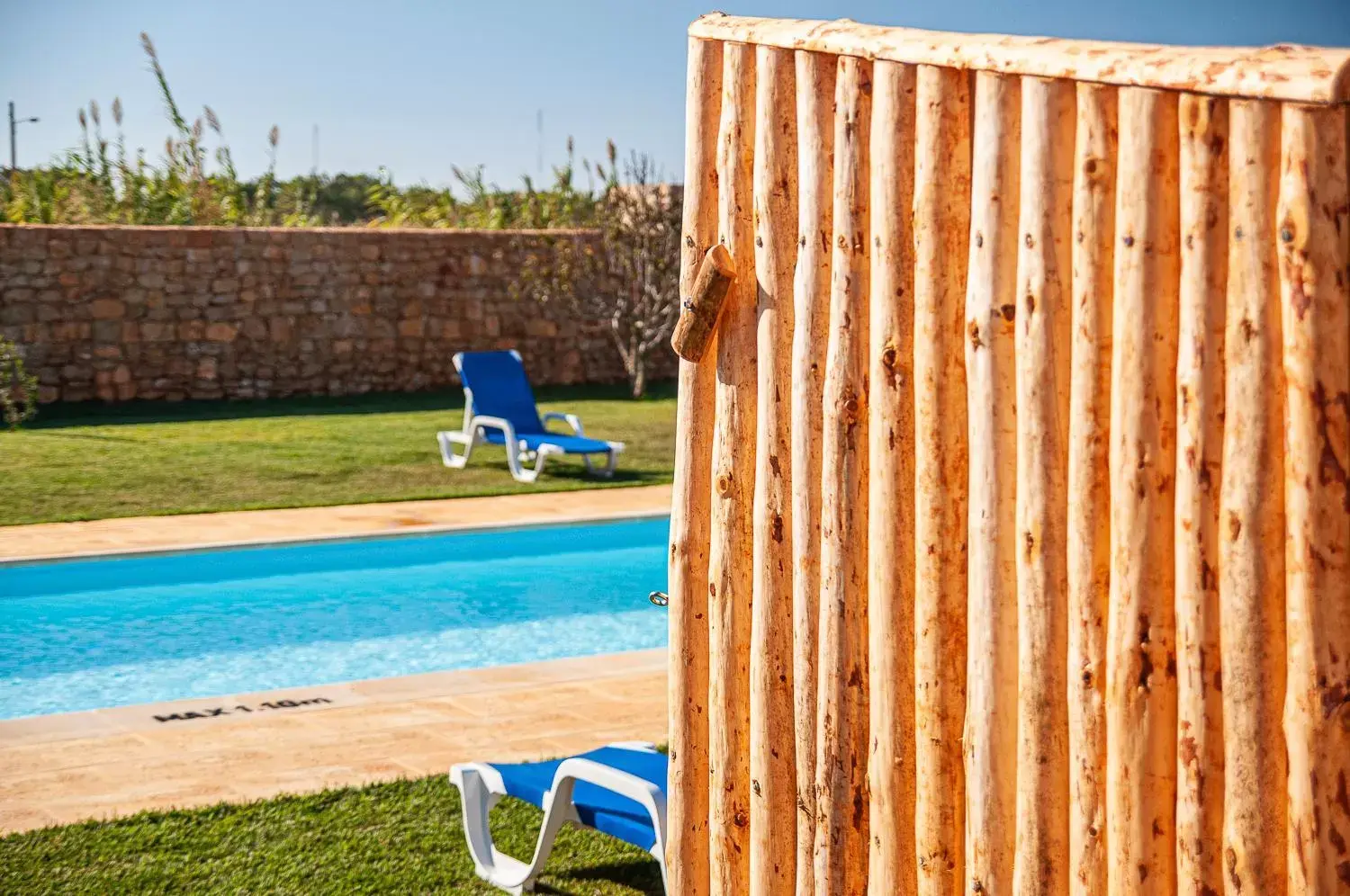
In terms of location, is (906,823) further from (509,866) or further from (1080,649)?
(509,866)

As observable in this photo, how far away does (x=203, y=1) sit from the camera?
29.3 m

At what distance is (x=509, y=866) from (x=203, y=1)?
92.4 feet

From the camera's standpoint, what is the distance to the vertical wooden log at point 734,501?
118 inches

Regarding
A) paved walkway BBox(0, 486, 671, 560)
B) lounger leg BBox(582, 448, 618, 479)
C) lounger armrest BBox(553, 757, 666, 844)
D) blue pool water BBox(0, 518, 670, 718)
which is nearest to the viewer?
lounger armrest BBox(553, 757, 666, 844)

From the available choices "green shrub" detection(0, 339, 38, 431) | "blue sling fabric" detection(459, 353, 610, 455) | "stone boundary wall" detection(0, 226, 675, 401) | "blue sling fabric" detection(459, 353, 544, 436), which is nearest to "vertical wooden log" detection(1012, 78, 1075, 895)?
"blue sling fabric" detection(459, 353, 610, 455)

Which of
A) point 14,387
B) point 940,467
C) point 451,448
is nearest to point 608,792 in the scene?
point 940,467

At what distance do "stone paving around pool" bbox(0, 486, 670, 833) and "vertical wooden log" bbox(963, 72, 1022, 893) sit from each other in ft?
9.28

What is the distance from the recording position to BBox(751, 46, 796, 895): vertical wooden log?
287cm

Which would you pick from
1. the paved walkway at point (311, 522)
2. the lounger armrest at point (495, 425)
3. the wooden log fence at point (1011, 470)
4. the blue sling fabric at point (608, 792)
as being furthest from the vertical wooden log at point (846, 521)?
the lounger armrest at point (495, 425)

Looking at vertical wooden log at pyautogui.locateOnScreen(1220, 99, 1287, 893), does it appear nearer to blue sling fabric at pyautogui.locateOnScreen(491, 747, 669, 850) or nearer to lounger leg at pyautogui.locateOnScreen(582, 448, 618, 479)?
blue sling fabric at pyautogui.locateOnScreen(491, 747, 669, 850)

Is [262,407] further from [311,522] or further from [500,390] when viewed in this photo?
[311,522]

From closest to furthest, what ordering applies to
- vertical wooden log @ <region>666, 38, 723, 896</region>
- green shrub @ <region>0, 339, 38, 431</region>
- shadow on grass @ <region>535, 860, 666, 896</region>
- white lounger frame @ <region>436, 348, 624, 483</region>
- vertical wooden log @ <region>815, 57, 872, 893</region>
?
vertical wooden log @ <region>815, 57, 872, 893</region>
vertical wooden log @ <region>666, 38, 723, 896</region>
shadow on grass @ <region>535, 860, 666, 896</region>
white lounger frame @ <region>436, 348, 624, 483</region>
green shrub @ <region>0, 339, 38, 431</region>

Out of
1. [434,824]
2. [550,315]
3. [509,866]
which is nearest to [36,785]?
[434,824]

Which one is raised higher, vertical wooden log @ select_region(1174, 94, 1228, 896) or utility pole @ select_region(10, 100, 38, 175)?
utility pole @ select_region(10, 100, 38, 175)
